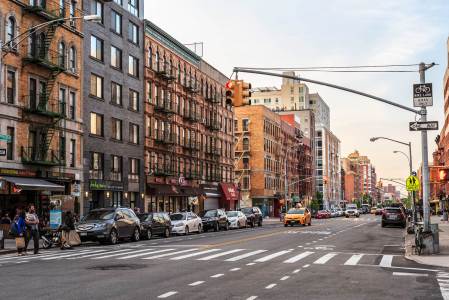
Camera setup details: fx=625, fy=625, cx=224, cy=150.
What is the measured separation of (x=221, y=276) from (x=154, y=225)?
70.6 feet

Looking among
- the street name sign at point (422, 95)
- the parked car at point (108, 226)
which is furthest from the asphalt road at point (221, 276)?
the parked car at point (108, 226)

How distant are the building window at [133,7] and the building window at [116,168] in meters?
13.3

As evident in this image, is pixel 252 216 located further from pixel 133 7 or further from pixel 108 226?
pixel 108 226

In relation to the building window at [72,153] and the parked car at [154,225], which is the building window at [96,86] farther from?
the parked car at [154,225]

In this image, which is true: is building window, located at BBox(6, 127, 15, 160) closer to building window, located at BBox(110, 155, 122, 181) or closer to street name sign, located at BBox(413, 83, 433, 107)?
building window, located at BBox(110, 155, 122, 181)

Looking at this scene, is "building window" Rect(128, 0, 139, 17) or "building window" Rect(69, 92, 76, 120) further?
"building window" Rect(128, 0, 139, 17)

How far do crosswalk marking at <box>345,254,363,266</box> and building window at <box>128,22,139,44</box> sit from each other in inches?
1439

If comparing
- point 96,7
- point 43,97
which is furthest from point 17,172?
point 96,7

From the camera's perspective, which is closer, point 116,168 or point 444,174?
point 444,174

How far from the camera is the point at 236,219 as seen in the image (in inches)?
2077

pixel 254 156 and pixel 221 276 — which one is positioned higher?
pixel 254 156

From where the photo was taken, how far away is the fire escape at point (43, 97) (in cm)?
3759

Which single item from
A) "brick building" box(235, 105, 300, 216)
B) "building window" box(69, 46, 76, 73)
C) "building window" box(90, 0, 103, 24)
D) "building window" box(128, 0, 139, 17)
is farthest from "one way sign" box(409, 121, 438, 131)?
"brick building" box(235, 105, 300, 216)

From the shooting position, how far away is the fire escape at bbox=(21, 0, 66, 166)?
3759cm
